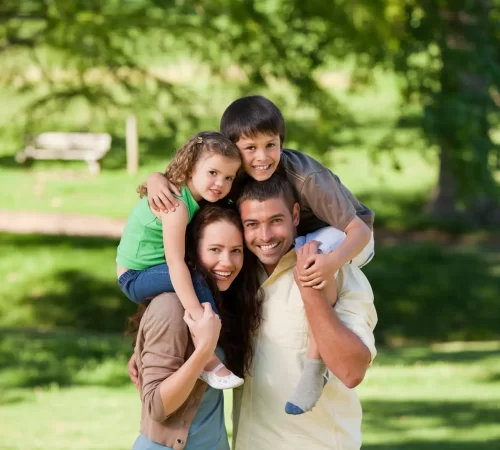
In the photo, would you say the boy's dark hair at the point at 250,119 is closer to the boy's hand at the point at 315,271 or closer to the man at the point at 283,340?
the man at the point at 283,340

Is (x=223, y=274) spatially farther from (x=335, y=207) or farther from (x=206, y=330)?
(x=335, y=207)

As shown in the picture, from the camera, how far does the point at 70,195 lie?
65.7 ft

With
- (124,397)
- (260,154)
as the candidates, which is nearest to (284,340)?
(260,154)

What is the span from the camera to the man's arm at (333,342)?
2.79m

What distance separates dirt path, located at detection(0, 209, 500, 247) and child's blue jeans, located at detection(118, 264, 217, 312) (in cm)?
1405

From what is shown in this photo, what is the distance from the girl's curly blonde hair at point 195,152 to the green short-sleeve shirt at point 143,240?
0.08 m

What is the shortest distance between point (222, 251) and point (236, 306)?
0.21 m

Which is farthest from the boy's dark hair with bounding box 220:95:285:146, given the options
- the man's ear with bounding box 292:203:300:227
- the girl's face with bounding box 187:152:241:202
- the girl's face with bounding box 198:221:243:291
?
the girl's face with bounding box 198:221:243:291

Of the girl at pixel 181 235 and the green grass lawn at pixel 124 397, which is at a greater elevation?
the girl at pixel 181 235

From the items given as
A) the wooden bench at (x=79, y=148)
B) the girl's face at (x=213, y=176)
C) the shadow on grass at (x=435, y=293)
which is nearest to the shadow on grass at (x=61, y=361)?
the shadow on grass at (x=435, y=293)

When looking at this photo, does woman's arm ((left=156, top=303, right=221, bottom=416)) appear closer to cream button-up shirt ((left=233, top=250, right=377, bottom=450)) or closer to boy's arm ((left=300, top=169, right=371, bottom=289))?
cream button-up shirt ((left=233, top=250, right=377, bottom=450))

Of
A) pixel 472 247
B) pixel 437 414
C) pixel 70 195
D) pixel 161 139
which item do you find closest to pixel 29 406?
pixel 437 414

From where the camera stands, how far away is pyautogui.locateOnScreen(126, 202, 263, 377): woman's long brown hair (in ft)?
9.61

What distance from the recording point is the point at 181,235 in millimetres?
2895
